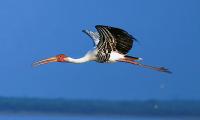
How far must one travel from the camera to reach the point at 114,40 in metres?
20.0

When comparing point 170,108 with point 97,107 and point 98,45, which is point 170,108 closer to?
point 97,107

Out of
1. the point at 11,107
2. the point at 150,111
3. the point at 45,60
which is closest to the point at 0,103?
the point at 11,107

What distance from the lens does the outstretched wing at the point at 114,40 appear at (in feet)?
64.1

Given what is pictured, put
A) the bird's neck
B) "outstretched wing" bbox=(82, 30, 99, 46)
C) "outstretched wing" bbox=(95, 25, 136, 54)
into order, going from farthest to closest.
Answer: "outstretched wing" bbox=(82, 30, 99, 46), the bird's neck, "outstretched wing" bbox=(95, 25, 136, 54)

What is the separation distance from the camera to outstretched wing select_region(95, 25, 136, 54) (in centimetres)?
1953

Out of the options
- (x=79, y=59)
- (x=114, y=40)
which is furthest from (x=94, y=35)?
(x=114, y=40)

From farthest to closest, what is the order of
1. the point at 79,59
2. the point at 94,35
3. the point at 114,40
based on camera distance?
the point at 94,35
the point at 79,59
the point at 114,40

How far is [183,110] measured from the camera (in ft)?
80.6

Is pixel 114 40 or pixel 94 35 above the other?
pixel 94 35

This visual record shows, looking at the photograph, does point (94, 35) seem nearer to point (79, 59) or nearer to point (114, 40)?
point (79, 59)

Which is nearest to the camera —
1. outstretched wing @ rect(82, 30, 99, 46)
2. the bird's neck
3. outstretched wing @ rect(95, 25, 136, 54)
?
outstretched wing @ rect(95, 25, 136, 54)

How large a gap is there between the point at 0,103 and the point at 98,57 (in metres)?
5.34

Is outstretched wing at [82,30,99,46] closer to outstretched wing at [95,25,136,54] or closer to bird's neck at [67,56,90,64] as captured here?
bird's neck at [67,56,90,64]

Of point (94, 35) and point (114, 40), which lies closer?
→ point (114, 40)
